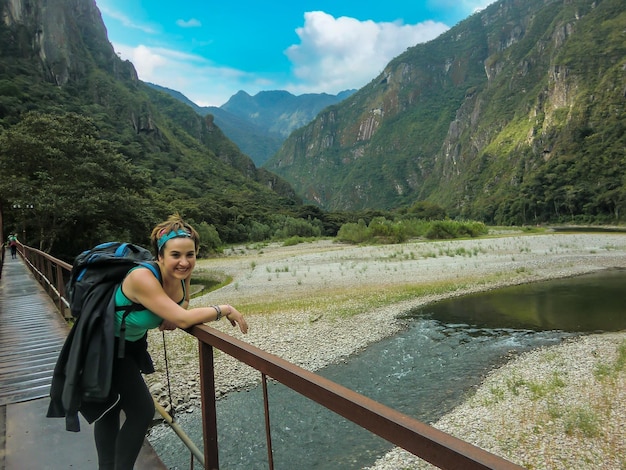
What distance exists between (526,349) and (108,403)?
1090 centimetres

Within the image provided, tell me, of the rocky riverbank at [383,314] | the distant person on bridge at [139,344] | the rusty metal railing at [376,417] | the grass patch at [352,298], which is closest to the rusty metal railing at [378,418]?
the rusty metal railing at [376,417]

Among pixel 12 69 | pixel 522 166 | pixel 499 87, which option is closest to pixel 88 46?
pixel 12 69

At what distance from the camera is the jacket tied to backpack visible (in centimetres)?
189

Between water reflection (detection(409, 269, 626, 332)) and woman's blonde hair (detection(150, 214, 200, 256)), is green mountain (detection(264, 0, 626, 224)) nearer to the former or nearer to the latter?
water reflection (detection(409, 269, 626, 332))

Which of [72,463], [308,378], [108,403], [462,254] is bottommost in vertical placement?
[462,254]

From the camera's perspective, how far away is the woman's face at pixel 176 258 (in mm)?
2201

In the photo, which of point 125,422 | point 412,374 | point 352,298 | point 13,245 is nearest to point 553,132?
point 352,298

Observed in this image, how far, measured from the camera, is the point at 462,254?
3262 cm

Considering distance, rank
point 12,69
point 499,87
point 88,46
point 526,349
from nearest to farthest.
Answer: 1. point 526,349
2. point 12,69
3. point 88,46
4. point 499,87

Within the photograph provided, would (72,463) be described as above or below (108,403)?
below

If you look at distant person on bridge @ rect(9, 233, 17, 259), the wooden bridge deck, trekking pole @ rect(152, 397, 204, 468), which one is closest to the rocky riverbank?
the wooden bridge deck

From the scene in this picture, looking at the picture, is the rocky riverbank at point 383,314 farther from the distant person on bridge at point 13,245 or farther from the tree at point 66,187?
the distant person on bridge at point 13,245

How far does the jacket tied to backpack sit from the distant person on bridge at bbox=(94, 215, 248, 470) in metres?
0.08

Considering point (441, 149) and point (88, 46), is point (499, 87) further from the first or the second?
point (88, 46)
